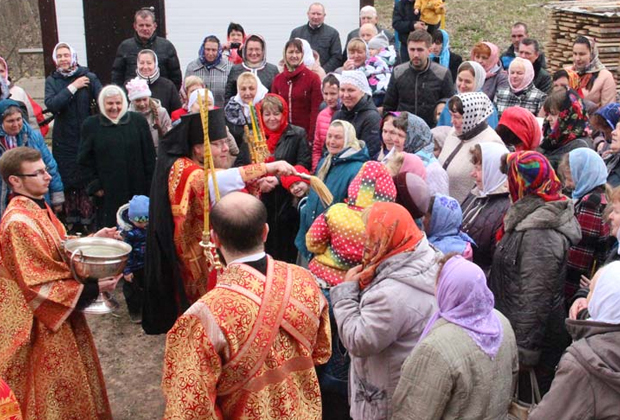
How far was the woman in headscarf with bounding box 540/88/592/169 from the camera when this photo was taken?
5.78 meters

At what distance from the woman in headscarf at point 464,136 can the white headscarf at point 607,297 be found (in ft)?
9.10

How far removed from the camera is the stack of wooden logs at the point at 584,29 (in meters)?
10.8

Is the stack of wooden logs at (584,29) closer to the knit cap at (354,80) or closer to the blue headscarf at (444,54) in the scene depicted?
the blue headscarf at (444,54)

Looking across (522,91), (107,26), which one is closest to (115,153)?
(522,91)

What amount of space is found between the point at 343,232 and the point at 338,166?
4.95ft

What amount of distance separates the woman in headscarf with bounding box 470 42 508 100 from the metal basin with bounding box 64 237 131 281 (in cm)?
529

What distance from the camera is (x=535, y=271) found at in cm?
401

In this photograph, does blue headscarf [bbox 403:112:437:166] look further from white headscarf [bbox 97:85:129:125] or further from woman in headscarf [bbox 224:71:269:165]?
white headscarf [bbox 97:85:129:125]

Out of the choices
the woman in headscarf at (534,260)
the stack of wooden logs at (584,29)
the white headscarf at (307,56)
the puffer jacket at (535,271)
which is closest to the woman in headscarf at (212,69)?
the white headscarf at (307,56)

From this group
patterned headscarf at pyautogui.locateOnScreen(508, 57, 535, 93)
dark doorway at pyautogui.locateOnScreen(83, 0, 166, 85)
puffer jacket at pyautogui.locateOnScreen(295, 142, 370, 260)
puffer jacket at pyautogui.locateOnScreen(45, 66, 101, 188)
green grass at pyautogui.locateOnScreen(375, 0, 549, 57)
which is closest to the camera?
puffer jacket at pyautogui.locateOnScreen(295, 142, 370, 260)

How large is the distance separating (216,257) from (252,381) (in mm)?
1323

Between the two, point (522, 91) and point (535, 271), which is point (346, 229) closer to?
point (535, 271)

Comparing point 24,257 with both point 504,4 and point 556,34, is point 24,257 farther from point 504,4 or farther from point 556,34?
point 504,4

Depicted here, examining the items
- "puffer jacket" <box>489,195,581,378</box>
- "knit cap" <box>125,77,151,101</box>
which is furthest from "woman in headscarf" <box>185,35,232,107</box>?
"puffer jacket" <box>489,195,581,378</box>
